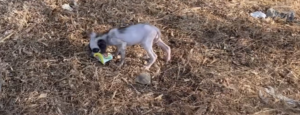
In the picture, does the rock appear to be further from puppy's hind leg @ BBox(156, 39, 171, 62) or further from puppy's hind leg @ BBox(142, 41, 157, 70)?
puppy's hind leg @ BBox(156, 39, 171, 62)

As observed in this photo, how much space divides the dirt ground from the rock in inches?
1.7

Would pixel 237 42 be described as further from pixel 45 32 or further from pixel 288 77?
pixel 45 32

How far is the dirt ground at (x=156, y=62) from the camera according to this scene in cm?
367

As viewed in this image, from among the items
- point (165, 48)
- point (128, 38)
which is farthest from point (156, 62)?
point (128, 38)

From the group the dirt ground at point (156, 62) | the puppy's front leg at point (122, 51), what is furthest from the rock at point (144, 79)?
the puppy's front leg at point (122, 51)

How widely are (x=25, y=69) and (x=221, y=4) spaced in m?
2.63

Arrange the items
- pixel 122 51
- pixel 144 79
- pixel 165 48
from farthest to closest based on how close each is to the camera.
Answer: pixel 165 48 < pixel 122 51 < pixel 144 79

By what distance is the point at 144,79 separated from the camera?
3910 mm

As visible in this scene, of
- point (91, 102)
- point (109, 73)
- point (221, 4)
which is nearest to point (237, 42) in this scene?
point (221, 4)

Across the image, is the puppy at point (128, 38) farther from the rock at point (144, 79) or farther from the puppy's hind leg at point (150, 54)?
the rock at point (144, 79)

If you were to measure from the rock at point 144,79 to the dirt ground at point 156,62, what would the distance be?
0.04 meters

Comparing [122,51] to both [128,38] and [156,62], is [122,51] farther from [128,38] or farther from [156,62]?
[156,62]

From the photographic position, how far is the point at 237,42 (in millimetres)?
4484

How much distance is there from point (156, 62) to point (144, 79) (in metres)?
0.33
